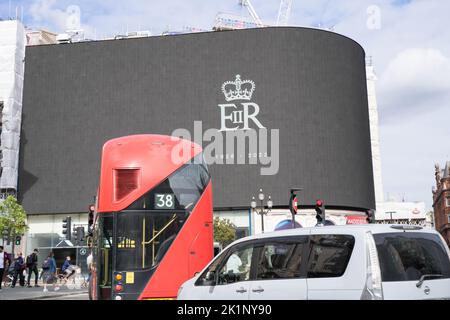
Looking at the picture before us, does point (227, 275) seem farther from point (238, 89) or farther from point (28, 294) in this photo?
point (238, 89)

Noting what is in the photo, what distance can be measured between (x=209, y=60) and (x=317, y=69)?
1106 cm

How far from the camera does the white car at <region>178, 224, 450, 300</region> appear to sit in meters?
5.98

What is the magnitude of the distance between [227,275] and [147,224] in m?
3.97

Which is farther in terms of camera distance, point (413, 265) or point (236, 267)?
point (236, 267)

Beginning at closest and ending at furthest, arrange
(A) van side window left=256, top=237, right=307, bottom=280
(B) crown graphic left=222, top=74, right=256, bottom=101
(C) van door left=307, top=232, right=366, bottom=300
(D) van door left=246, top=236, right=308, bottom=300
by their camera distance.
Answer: (C) van door left=307, top=232, right=366, bottom=300 < (D) van door left=246, top=236, right=308, bottom=300 < (A) van side window left=256, top=237, right=307, bottom=280 < (B) crown graphic left=222, top=74, right=256, bottom=101

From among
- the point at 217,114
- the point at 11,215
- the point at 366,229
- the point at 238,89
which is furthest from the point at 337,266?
the point at 238,89

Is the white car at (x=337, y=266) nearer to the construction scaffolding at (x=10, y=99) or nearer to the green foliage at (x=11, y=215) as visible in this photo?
the green foliage at (x=11, y=215)

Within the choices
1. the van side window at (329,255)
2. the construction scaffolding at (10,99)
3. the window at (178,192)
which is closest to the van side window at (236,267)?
the van side window at (329,255)

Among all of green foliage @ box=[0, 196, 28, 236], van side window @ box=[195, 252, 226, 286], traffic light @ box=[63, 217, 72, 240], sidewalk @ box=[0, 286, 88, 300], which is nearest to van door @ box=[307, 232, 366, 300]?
van side window @ box=[195, 252, 226, 286]

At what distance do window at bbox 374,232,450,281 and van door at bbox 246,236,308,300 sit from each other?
1.04m

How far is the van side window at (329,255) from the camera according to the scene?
625 centimetres

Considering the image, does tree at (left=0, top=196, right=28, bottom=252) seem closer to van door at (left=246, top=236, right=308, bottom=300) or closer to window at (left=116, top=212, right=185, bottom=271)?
window at (left=116, top=212, right=185, bottom=271)

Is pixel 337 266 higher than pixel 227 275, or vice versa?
pixel 337 266

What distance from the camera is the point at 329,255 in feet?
21.1
